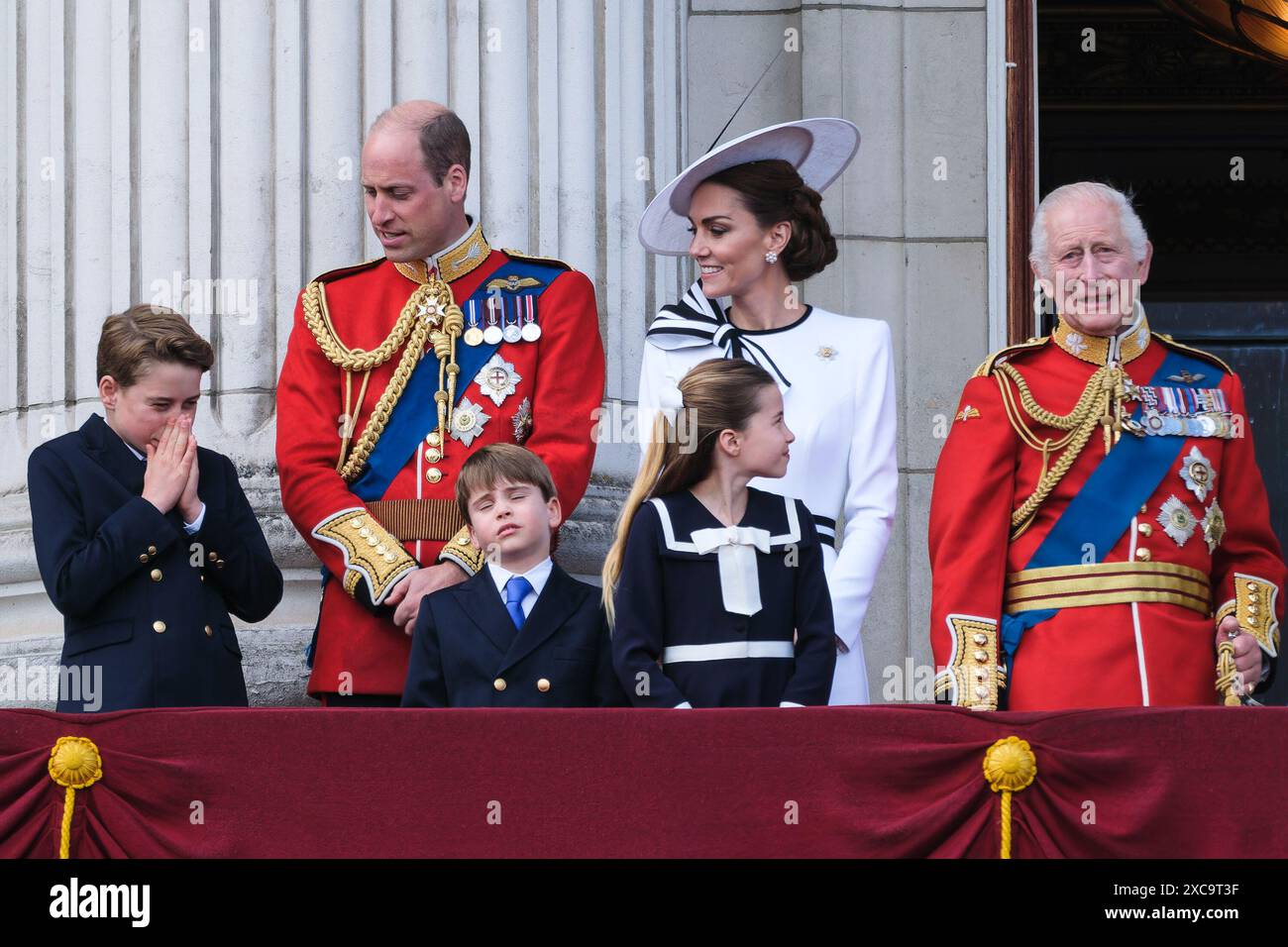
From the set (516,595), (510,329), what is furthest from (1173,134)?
(516,595)

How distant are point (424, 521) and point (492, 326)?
1.65 ft

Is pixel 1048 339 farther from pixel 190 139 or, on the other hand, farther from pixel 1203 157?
pixel 1203 157

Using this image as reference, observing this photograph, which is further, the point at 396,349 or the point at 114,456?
the point at 396,349

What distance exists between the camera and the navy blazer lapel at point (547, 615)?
4.81 metres

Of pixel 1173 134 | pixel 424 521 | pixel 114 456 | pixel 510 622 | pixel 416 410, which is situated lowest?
pixel 510 622

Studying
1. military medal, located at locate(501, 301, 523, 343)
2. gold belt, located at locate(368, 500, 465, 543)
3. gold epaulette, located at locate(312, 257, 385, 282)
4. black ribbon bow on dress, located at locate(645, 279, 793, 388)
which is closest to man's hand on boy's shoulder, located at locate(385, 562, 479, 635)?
gold belt, located at locate(368, 500, 465, 543)

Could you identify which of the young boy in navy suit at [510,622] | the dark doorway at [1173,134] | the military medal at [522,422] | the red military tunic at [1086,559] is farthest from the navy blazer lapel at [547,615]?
the dark doorway at [1173,134]

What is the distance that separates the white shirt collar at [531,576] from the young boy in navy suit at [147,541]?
64 centimetres

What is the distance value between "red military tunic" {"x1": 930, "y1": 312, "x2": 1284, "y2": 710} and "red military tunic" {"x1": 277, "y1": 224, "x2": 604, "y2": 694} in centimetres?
89

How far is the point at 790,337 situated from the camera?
18.2 ft

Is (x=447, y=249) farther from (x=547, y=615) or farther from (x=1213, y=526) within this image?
(x=1213, y=526)

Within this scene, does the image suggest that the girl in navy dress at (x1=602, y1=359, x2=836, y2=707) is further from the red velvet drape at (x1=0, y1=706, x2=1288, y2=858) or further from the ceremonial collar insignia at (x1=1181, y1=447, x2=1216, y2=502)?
the ceremonial collar insignia at (x1=1181, y1=447, x2=1216, y2=502)
